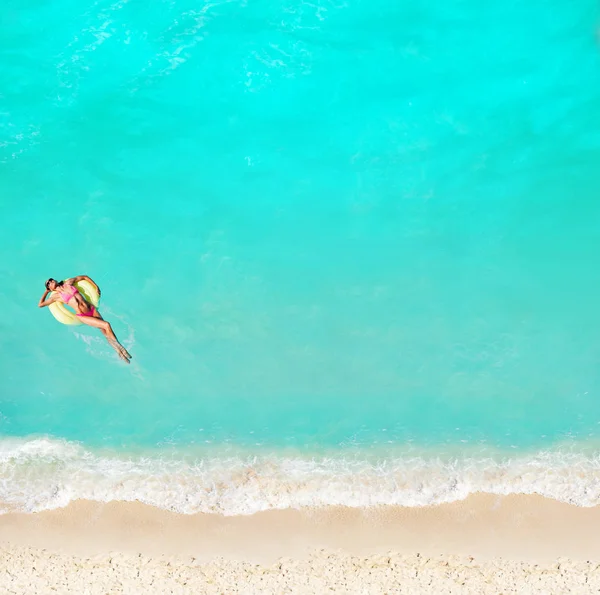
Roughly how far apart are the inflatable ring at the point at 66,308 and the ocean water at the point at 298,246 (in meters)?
2.03

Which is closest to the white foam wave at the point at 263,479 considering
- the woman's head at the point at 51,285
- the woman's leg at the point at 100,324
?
the woman's leg at the point at 100,324

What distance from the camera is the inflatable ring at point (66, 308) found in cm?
1291

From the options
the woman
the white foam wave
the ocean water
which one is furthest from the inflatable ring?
the white foam wave

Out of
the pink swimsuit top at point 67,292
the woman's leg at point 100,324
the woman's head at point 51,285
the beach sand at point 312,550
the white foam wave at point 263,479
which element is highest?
the pink swimsuit top at point 67,292

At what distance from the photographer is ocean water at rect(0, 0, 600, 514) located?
14.6 meters

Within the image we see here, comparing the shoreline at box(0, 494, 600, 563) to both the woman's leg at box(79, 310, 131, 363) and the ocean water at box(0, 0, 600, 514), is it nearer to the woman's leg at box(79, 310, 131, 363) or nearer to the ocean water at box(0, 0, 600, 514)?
the ocean water at box(0, 0, 600, 514)

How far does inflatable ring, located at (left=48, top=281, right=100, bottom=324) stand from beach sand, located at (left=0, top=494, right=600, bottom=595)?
4516 mm

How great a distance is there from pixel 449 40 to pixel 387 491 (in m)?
11.0

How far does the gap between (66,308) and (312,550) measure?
7514 mm

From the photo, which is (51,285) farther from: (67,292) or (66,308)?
(66,308)

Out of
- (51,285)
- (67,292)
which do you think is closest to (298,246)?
(67,292)

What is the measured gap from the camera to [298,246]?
15281mm

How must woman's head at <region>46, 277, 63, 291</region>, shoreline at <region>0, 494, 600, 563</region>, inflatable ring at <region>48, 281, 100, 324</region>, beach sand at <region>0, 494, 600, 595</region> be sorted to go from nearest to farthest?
woman's head at <region>46, 277, 63, 291</region> < inflatable ring at <region>48, 281, 100, 324</region> < beach sand at <region>0, 494, 600, 595</region> < shoreline at <region>0, 494, 600, 563</region>

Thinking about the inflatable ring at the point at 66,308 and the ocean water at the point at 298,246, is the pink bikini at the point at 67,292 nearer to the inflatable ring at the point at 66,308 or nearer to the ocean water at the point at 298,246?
the inflatable ring at the point at 66,308
